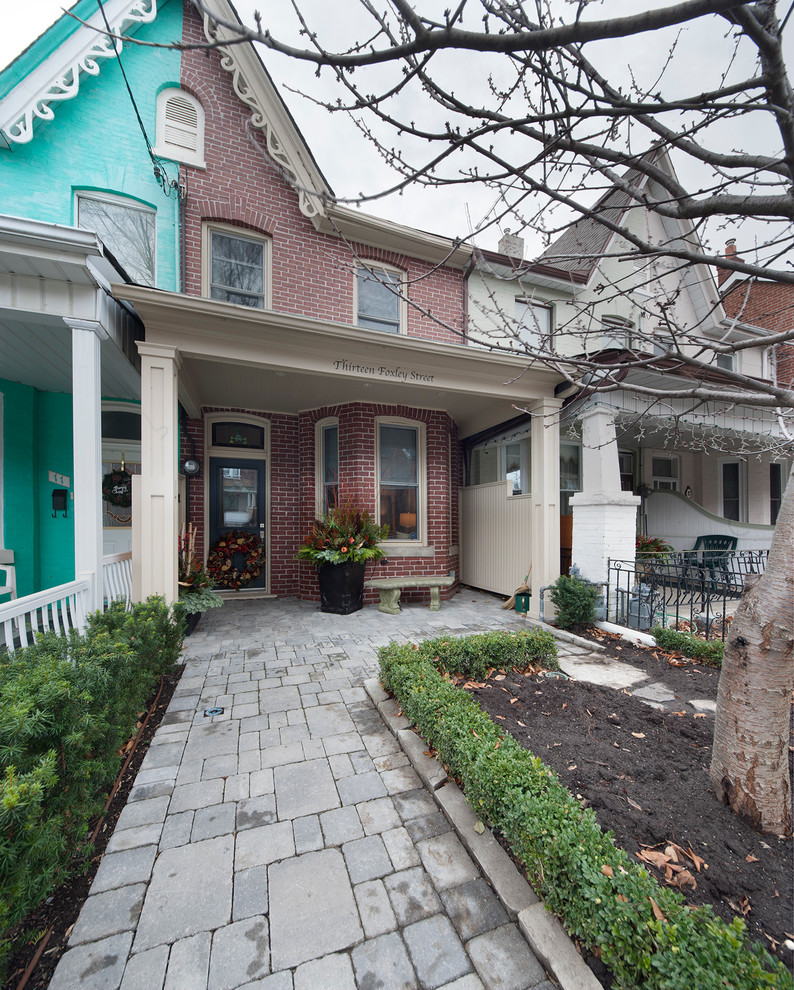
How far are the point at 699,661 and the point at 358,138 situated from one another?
491cm

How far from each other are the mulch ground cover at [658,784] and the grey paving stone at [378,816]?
0.82 metres

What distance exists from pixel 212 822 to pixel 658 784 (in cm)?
214

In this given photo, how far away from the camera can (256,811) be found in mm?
2090

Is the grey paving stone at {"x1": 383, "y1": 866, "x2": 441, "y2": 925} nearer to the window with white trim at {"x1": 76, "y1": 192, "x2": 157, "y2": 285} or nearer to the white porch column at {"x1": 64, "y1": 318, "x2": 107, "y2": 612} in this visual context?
the white porch column at {"x1": 64, "y1": 318, "x2": 107, "y2": 612}

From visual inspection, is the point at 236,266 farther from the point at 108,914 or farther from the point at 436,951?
→ the point at 436,951

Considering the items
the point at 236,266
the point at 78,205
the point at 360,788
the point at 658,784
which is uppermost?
the point at 78,205

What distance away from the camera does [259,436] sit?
7.02 metres

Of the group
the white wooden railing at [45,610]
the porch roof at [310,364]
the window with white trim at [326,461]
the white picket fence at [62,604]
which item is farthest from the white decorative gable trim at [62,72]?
the white wooden railing at [45,610]

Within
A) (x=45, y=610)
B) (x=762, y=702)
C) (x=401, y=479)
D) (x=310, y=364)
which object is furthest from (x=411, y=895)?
(x=401, y=479)

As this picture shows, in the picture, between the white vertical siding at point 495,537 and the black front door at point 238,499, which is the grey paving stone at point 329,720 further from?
the black front door at point 238,499

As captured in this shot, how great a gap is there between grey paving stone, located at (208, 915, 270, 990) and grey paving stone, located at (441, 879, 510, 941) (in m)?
0.66

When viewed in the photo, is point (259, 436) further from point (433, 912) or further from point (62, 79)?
point (433, 912)

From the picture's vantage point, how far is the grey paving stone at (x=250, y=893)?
1573mm

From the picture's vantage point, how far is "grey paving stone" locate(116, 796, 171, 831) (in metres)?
2.02
